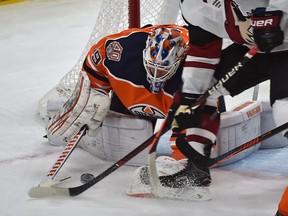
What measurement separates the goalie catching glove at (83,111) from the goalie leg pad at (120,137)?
49mm

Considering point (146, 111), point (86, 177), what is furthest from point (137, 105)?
point (86, 177)

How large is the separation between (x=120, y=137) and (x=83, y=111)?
0.49 feet

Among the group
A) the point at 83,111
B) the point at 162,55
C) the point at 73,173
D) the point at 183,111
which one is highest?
the point at 162,55

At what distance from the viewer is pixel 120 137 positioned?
2.62 metres

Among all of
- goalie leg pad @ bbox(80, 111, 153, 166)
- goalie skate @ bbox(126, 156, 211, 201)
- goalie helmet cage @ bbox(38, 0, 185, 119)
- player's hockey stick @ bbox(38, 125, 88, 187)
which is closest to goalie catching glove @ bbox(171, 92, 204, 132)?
goalie skate @ bbox(126, 156, 211, 201)

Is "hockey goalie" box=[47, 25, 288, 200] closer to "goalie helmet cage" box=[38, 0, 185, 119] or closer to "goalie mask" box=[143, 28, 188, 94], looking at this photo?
"goalie mask" box=[143, 28, 188, 94]

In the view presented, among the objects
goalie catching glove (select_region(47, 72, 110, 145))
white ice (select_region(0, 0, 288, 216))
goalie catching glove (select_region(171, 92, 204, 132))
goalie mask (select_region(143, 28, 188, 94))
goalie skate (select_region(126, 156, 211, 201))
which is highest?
goalie mask (select_region(143, 28, 188, 94))

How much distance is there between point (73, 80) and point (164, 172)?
98 centimetres

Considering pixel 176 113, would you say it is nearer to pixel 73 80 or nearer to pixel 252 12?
pixel 252 12

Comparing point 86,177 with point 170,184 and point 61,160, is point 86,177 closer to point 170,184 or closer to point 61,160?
point 61,160

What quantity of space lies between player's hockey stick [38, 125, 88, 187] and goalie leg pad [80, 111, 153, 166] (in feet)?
0.27

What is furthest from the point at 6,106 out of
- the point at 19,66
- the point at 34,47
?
the point at 34,47

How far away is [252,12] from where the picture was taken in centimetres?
209

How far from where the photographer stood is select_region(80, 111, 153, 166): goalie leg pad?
→ 8.46 ft
